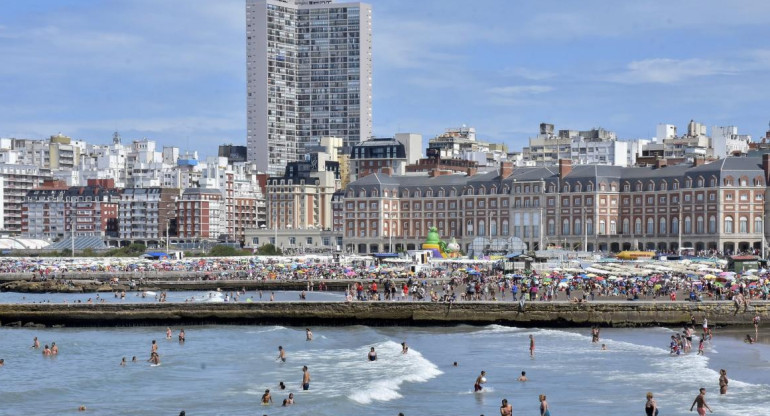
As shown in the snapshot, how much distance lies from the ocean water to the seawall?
4.09 ft

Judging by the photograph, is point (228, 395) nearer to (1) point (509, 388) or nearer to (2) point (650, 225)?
(1) point (509, 388)

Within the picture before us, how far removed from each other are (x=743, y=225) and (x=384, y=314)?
2596 inches

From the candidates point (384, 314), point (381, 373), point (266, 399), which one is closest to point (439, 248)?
point (384, 314)

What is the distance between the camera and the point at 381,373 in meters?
46.3

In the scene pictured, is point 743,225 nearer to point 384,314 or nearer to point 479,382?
point 384,314

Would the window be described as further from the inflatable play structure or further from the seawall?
the seawall

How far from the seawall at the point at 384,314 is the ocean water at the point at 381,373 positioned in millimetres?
1247

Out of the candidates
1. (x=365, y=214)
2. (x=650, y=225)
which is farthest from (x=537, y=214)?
(x=365, y=214)

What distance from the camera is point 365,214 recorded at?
142 meters

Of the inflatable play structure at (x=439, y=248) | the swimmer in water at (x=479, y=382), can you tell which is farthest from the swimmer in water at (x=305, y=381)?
the inflatable play structure at (x=439, y=248)

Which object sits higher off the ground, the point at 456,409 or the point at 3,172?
the point at 3,172

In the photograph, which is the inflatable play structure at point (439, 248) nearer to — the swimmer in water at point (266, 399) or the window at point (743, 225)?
the window at point (743, 225)

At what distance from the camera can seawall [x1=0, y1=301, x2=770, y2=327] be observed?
59.6m

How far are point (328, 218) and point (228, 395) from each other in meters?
144
